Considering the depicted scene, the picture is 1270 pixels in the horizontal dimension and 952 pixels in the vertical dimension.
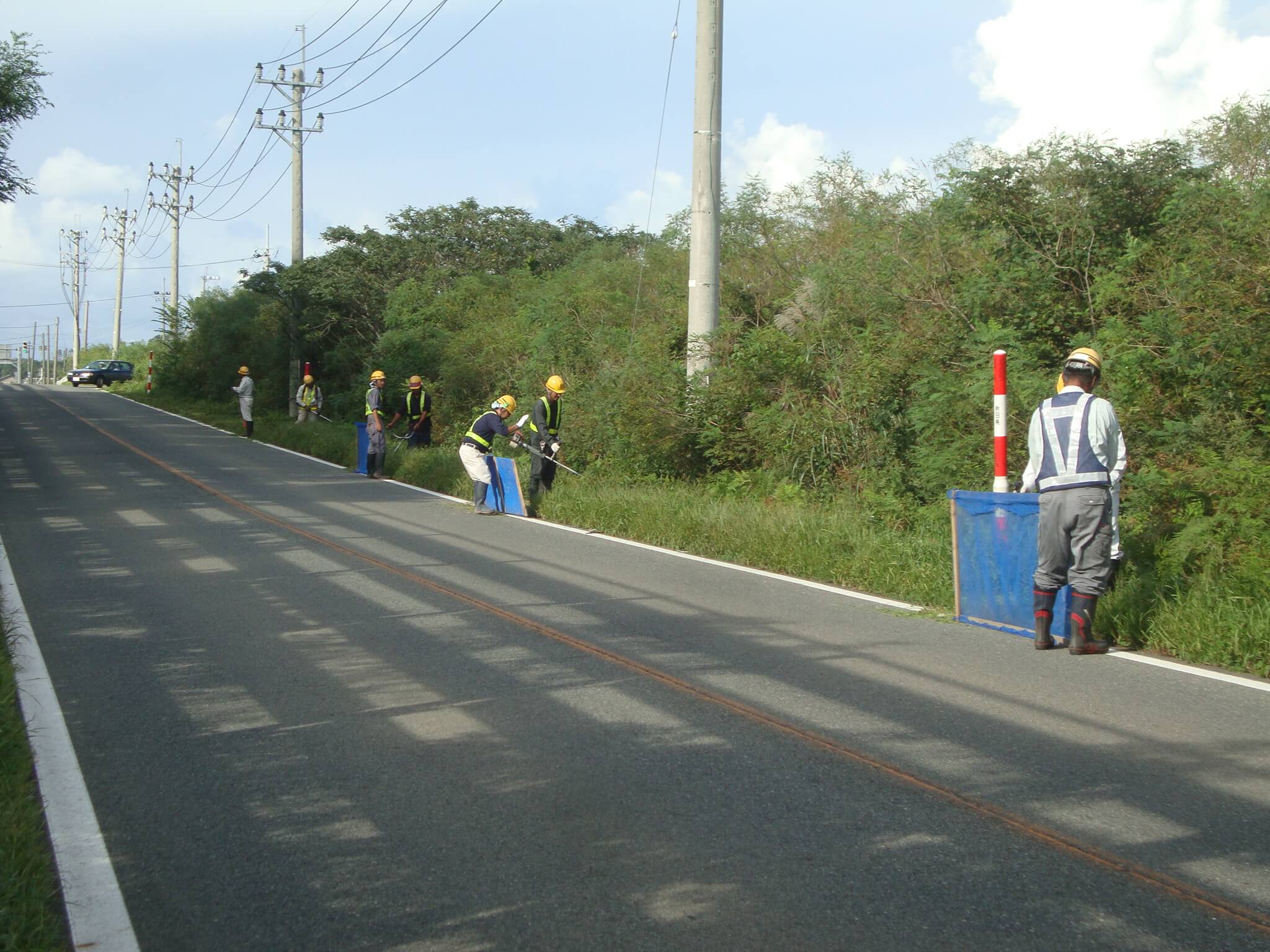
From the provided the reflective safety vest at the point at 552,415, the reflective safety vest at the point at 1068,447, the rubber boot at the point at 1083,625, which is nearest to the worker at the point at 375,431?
the reflective safety vest at the point at 552,415

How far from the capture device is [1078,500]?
7645 mm

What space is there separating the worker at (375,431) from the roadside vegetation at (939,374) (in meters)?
0.50

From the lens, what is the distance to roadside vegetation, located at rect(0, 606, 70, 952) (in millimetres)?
3611

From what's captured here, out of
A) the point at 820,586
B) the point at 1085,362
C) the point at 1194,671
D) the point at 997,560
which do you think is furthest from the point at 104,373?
the point at 1194,671

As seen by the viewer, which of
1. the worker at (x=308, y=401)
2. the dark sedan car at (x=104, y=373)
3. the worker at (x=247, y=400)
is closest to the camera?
the worker at (x=247, y=400)

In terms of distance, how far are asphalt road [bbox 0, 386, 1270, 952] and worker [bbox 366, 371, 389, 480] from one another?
10.7 m

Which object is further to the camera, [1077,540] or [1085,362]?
[1085,362]

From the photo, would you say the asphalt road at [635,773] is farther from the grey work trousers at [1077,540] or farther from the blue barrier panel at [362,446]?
the blue barrier panel at [362,446]

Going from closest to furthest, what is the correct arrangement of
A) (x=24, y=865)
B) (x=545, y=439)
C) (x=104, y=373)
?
(x=24, y=865) → (x=545, y=439) → (x=104, y=373)

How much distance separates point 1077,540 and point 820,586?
2791mm

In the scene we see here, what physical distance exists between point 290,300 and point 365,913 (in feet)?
111

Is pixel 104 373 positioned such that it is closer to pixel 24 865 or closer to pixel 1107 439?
pixel 1107 439

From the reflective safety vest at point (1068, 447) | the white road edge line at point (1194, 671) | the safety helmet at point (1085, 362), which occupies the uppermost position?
the safety helmet at point (1085, 362)

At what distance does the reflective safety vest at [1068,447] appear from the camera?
7.63 m
